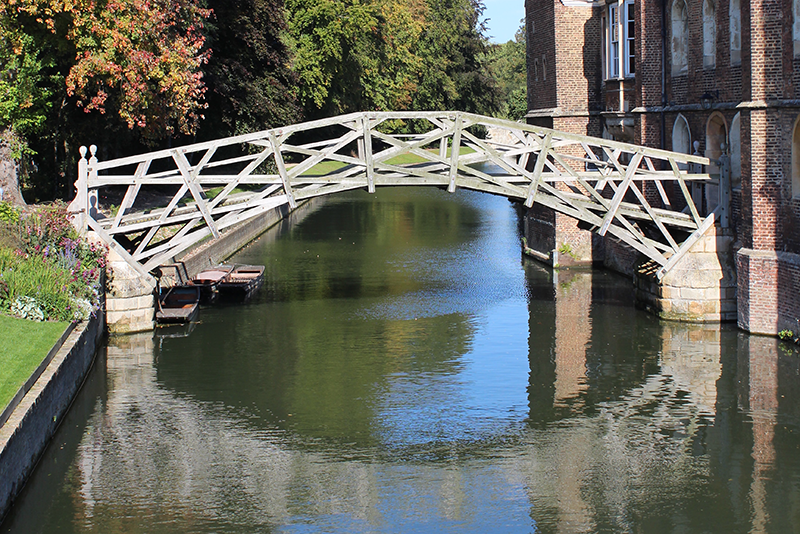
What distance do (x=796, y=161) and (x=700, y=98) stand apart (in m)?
3.83

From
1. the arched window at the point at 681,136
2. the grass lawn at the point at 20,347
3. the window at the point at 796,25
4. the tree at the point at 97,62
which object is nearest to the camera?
the grass lawn at the point at 20,347

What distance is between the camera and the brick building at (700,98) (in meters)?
18.6

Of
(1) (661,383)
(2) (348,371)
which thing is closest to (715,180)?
(1) (661,383)

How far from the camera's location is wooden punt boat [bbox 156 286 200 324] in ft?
70.8

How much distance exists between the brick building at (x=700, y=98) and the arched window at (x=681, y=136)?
0.03 metres

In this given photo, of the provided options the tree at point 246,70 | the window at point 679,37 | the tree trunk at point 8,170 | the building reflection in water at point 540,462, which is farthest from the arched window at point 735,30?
the tree at point 246,70

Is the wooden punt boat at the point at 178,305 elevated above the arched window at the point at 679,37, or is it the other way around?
the arched window at the point at 679,37

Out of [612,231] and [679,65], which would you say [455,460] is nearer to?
[612,231]

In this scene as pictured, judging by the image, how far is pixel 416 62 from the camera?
80.2m

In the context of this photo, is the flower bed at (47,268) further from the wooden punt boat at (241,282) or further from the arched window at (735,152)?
the arched window at (735,152)

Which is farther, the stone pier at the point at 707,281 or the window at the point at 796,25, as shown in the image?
the stone pier at the point at 707,281

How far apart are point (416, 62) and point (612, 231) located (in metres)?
60.8

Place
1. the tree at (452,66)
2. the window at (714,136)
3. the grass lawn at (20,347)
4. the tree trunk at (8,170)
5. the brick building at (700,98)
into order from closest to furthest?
the grass lawn at (20,347), the brick building at (700,98), the window at (714,136), the tree trunk at (8,170), the tree at (452,66)

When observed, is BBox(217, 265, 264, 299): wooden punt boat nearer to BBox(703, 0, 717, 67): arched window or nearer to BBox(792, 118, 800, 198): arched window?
BBox(703, 0, 717, 67): arched window
